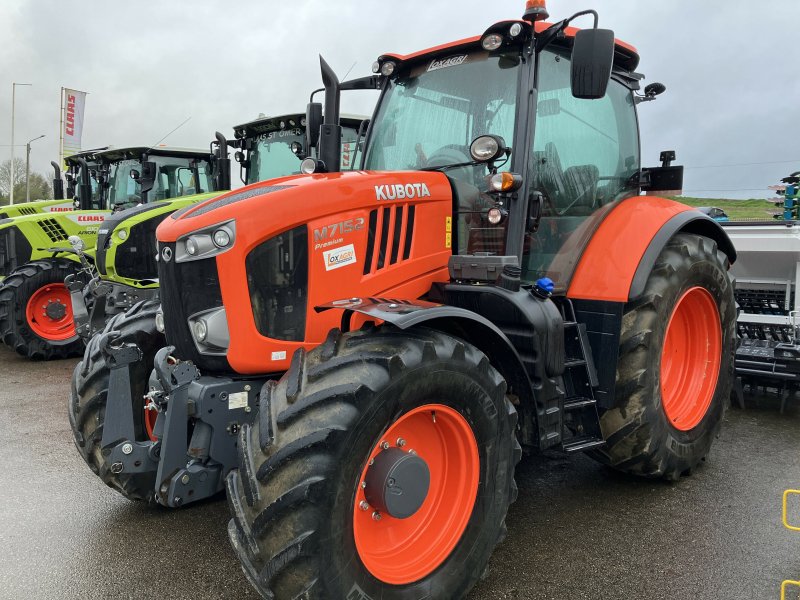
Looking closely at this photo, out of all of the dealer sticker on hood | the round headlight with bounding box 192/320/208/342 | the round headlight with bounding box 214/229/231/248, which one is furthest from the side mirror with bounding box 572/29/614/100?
the round headlight with bounding box 192/320/208/342

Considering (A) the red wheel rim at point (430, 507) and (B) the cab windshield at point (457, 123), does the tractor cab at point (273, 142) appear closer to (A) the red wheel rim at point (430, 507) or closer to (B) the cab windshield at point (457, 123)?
(B) the cab windshield at point (457, 123)

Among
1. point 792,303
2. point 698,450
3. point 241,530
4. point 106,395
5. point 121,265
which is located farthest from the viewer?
point 121,265

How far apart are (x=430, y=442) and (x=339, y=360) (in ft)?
2.19

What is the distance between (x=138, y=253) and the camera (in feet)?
24.5

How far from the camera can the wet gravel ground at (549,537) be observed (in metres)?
2.76

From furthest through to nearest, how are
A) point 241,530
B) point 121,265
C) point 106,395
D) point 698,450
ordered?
point 121,265 → point 698,450 → point 106,395 → point 241,530

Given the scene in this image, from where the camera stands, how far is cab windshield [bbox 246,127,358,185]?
7.96 meters

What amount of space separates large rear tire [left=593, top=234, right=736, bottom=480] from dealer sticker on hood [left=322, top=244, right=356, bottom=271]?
5.15 ft

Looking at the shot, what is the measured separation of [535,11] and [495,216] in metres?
1.01

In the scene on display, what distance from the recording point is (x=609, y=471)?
4047mm

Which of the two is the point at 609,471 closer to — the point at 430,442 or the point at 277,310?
the point at 430,442

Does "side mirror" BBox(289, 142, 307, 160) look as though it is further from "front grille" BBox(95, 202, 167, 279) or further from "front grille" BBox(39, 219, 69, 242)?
"front grille" BBox(39, 219, 69, 242)

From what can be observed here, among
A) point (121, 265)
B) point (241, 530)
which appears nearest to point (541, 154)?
point (241, 530)

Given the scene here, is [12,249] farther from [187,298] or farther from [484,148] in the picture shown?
[484,148]
